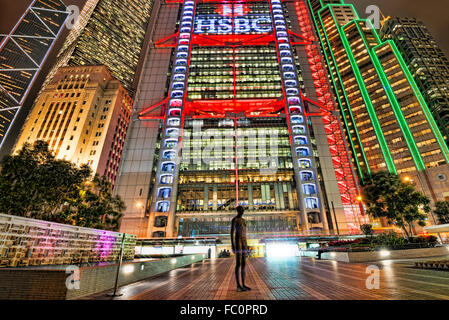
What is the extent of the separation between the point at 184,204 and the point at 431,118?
90.0 meters

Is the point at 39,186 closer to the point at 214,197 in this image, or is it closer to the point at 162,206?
the point at 162,206

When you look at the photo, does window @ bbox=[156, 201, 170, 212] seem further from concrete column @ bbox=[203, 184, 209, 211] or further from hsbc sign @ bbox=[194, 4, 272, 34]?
hsbc sign @ bbox=[194, 4, 272, 34]

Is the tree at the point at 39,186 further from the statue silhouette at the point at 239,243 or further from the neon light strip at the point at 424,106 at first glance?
the neon light strip at the point at 424,106

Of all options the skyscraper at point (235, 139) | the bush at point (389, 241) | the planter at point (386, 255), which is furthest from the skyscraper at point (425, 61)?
the bush at point (389, 241)

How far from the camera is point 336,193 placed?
4766cm

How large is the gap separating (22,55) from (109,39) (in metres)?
99.2

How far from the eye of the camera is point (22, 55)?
41.5 meters

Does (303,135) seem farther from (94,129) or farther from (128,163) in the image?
(94,129)

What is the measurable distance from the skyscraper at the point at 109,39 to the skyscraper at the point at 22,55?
61.7m

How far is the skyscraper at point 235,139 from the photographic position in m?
47.1

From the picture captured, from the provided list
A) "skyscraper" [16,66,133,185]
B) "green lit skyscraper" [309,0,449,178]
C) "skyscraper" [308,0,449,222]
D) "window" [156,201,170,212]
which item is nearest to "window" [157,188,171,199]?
"window" [156,201,170,212]

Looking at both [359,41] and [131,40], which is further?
[131,40]

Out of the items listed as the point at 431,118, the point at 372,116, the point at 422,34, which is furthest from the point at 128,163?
the point at 422,34

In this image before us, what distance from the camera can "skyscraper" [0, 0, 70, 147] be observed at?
38.1 m
